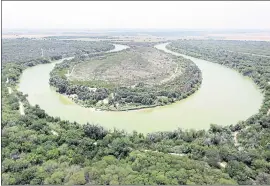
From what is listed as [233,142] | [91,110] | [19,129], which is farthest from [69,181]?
[91,110]

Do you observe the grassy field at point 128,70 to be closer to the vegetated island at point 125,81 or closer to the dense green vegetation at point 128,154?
the vegetated island at point 125,81

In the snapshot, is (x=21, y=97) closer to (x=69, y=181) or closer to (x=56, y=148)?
(x=56, y=148)

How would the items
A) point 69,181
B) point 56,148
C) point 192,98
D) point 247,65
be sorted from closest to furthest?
point 69,181
point 56,148
point 192,98
point 247,65

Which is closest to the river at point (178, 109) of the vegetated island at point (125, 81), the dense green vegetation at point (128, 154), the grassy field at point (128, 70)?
the vegetated island at point (125, 81)

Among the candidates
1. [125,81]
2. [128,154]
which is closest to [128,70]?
[125,81]

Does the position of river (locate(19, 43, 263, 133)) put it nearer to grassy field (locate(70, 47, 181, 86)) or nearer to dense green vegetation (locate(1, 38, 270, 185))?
dense green vegetation (locate(1, 38, 270, 185))

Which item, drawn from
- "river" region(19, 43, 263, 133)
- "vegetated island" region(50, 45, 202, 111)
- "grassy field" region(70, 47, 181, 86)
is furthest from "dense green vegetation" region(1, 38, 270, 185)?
"grassy field" region(70, 47, 181, 86)
